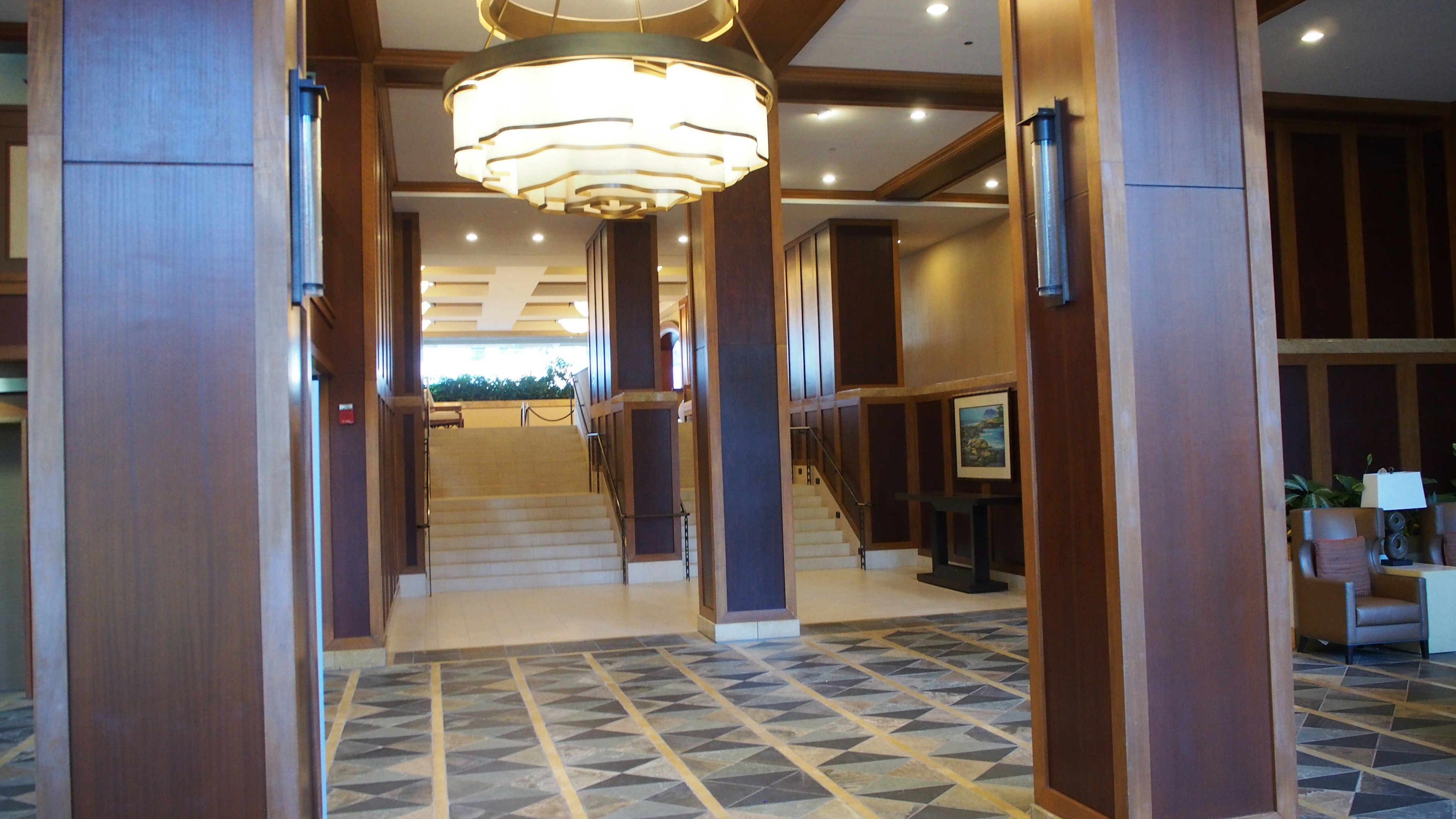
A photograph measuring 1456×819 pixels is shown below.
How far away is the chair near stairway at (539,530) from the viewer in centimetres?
1248

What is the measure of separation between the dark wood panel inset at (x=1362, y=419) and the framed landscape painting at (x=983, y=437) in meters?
2.92

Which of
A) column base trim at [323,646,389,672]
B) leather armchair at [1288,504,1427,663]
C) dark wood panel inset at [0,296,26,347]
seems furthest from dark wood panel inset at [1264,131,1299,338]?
dark wood panel inset at [0,296,26,347]

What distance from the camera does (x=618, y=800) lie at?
4.54 m

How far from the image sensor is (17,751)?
18.3 ft

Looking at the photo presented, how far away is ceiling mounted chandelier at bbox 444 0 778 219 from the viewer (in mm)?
4699

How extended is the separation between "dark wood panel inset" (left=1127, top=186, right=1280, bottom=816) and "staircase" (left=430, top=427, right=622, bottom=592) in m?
9.51

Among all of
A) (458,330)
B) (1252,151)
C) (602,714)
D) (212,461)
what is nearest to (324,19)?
(602,714)

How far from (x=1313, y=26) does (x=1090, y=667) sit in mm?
6229

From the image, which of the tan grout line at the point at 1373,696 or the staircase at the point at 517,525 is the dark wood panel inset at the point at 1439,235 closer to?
the tan grout line at the point at 1373,696

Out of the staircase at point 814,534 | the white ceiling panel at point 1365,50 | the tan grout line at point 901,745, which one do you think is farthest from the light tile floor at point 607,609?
the white ceiling panel at point 1365,50

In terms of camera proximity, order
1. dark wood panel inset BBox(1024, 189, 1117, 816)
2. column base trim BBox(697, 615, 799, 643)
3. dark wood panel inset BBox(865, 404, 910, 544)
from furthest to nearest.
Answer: dark wood panel inset BBox(865, 404, 910, 544) < column base trim BBox(697, 615, 799, 643) < dark wood panel inset BBox(1024, 189, 1117, 816)

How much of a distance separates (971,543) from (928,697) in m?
4.70

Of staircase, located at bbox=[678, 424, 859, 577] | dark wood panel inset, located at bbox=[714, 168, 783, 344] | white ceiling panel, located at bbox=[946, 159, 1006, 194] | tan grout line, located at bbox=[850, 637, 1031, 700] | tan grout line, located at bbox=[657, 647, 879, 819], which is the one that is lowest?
tan grout line, located at bbox=[850, 637, 1031, 700]

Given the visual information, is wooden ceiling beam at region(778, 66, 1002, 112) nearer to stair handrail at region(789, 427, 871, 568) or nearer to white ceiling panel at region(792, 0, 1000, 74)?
white ceiling panel at region(792, 0, 1000, 74)
